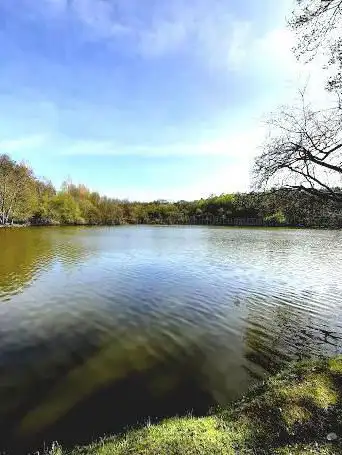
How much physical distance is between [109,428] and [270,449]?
10.8ft

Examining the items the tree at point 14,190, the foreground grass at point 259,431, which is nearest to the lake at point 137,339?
the foreground grass at point 259,431

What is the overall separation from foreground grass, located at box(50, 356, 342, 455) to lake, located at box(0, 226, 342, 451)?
4.54 ft

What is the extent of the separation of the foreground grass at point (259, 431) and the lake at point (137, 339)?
138 centimetres

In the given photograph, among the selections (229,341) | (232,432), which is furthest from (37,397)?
(229,341)

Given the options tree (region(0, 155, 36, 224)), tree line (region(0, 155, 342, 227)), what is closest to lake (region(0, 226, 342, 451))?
tree line (region(0, 155, 342, 227))

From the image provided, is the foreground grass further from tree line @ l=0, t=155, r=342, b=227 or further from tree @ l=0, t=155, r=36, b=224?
tree @ l=0, t=155, r=36, b=224

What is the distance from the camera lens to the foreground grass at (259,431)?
472cm

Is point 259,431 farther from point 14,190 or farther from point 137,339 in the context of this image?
point 14,190

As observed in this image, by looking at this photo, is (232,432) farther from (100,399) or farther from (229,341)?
(229,341)

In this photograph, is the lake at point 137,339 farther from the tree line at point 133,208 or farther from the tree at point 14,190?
the tree at point 14,190

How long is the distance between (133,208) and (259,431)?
15357 centimetres

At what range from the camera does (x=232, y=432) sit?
17.1 feet

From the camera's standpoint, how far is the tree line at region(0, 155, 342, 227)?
10211 mm

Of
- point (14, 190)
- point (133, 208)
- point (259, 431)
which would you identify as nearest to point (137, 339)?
point (259, 431)
